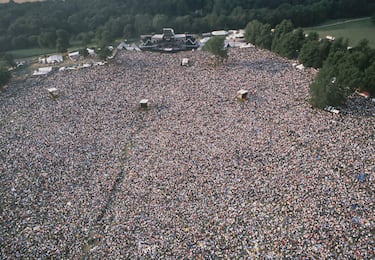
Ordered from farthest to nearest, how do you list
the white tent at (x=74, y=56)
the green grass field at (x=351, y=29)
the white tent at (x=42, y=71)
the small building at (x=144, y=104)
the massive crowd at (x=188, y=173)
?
1. the green grass field at (x=351, y=29)
2. the white tent at (x=74, y=56)
3. the white tent at (x=42, y=71)
4. the small building at (x=144, y=104)
5. the massive crowd at (x=188, y=173)

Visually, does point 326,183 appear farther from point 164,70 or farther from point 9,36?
point 9,36

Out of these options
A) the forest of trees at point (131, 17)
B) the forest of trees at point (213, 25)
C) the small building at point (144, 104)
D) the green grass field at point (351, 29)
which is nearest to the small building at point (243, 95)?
the forest of trees at point (213, 25)

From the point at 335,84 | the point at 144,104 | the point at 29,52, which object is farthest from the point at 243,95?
the point at 29,52

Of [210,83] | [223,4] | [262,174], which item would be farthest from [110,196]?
[223,4]

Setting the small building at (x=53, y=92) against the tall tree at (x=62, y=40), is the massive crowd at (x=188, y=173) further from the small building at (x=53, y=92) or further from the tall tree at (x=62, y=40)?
the tall tree at (x=62, y=40)

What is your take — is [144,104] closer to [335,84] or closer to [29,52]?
[335,84]

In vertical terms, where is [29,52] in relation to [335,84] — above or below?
below
